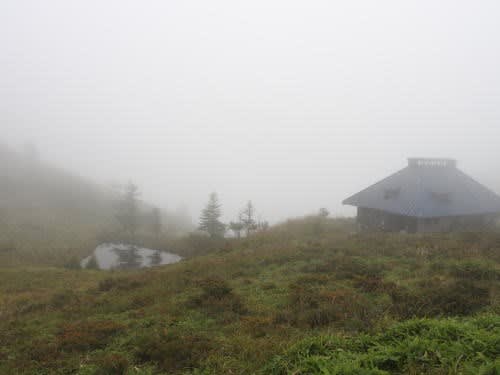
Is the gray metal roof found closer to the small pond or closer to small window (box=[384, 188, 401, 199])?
small window (box=[384, 188, 401, 199])

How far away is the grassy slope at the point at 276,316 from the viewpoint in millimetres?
6645

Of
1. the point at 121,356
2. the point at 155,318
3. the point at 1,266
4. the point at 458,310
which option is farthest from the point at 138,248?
the point at 458,310

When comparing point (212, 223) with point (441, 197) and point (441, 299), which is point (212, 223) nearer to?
point (441, 197)

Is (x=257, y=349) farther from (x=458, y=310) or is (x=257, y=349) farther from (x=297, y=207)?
(x=297, y=207)

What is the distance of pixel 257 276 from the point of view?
15.0 metres

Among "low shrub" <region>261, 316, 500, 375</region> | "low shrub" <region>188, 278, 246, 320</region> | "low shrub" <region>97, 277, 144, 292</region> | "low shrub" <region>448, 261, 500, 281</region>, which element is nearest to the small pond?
"low shrub" <region>97, 277, 144, 292</region>

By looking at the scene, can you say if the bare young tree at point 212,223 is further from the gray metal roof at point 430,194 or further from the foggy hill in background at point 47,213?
the gray metal roof at point 430,194

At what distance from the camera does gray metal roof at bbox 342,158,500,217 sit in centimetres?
2594

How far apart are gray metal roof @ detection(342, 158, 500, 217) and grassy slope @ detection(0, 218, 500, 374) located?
8.25m

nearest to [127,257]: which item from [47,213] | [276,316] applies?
[47,213]

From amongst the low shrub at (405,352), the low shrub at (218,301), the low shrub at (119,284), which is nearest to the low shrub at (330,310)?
the low shrub at (405,352)

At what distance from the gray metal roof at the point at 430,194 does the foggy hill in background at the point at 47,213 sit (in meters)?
26.2

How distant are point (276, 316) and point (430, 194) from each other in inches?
895

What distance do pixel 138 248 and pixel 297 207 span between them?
364 ft
